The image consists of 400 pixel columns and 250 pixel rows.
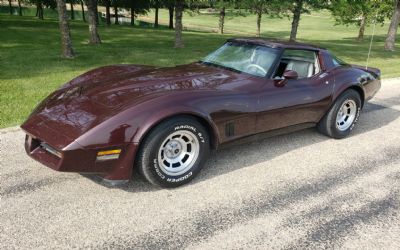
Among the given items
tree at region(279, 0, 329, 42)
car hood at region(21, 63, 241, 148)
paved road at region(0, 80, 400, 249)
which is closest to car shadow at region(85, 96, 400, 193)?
paved road at region(0, 80, 400, 249)

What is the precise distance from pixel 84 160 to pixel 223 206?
53.8 inches

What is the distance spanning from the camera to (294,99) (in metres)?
4.79

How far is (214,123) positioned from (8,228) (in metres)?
2.14

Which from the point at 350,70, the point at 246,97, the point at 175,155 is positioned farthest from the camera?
the point at 350,70

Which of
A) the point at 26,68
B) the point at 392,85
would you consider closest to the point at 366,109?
the point at 392,85

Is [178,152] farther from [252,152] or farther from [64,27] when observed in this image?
[64,27]

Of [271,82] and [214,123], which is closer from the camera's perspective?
[214,123]

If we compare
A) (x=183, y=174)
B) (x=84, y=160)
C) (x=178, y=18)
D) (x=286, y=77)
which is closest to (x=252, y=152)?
(x=286, y=77)

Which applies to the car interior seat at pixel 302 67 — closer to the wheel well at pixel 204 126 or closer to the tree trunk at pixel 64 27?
the wheel well at pixel 204 126

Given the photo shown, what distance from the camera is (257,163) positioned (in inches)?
183

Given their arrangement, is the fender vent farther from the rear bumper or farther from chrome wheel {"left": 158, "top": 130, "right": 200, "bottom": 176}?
the rear bumper

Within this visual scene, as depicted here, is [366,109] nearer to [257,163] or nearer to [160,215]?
[257,163]

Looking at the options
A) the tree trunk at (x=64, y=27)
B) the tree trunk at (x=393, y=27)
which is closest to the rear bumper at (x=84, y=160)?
the tree trunk at (x=64, y=27)

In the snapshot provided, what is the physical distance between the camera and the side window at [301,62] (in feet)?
16.4
